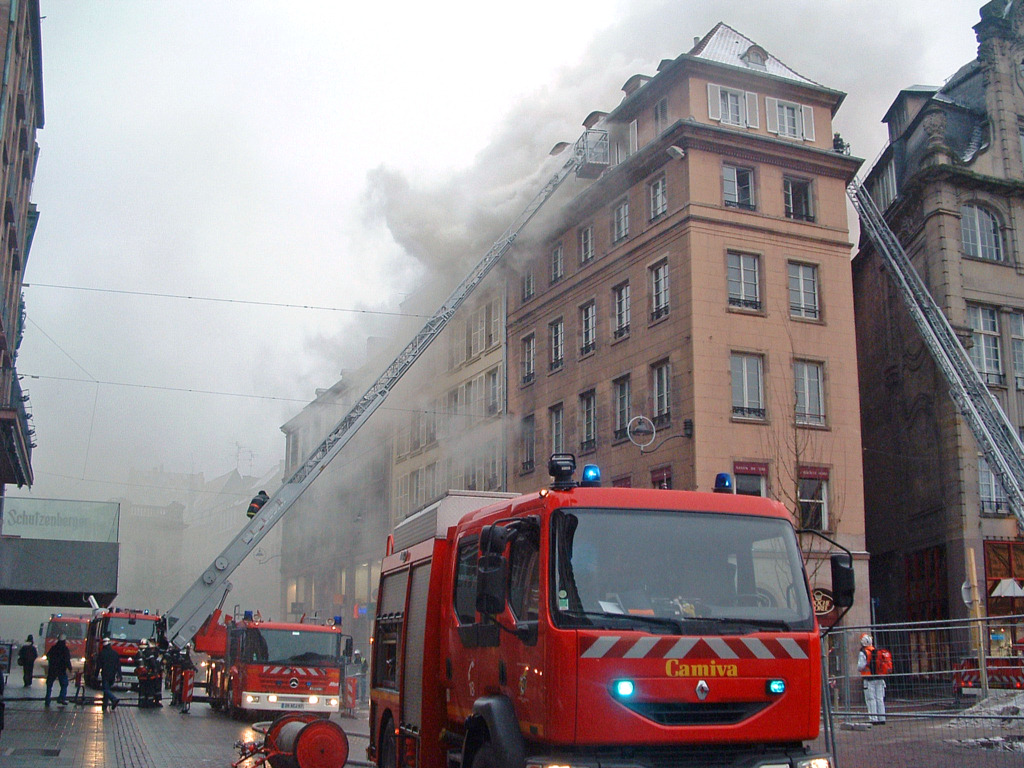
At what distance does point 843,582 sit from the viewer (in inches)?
304

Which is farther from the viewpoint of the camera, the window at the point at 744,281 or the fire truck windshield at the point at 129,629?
the fire truck windshield at the point at 129,629

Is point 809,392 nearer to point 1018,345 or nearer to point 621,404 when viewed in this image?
point 621,404

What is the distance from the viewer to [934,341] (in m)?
30.1

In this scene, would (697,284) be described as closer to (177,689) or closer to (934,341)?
(934,341)

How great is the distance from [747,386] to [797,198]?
21.5 feet

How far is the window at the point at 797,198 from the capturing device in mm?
31859

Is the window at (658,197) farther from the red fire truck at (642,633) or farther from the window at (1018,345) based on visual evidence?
the red fire truck at (642,633)

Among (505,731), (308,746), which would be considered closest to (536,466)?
(308,746)

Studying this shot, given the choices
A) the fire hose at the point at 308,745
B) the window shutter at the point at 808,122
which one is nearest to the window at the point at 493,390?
the window shutter at the point at 808,122

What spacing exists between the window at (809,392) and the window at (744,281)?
86.8 inches

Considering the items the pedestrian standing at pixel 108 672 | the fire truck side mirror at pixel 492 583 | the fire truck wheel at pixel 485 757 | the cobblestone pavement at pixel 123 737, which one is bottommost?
the cobblestone pavement at pixel 123 737

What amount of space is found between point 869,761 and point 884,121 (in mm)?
31705

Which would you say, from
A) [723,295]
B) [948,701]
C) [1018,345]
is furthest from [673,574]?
[1018,345]

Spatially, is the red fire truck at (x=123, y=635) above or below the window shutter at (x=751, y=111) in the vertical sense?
below
